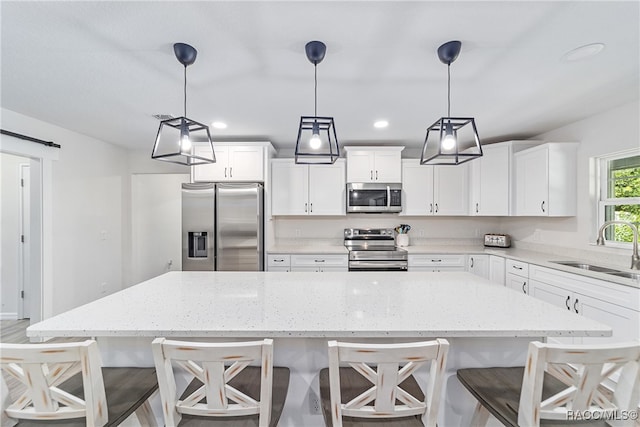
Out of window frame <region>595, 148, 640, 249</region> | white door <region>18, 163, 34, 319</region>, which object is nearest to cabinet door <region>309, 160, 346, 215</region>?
window frame <region>595, 148, 640, 249</region>

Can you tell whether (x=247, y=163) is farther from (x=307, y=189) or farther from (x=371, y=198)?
(x=371, y=198)

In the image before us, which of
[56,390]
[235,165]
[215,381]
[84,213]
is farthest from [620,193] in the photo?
[84,213]

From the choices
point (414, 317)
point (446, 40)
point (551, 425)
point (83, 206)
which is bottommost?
point (551, 425)

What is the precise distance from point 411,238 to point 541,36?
3.04 meters

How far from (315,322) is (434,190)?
3.30 meters

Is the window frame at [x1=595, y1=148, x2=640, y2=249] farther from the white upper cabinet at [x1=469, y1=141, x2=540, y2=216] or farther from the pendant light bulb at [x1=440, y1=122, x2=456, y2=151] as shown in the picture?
the pendant light bulb at [x1=440, y1=122, x2=456, y2=151]

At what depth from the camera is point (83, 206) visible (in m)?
3.61

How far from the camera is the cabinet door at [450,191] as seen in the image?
13.0ft

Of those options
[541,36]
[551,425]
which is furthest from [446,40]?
[551,425]

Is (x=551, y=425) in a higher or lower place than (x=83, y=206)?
lower

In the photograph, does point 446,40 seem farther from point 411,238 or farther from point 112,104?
point 411,238

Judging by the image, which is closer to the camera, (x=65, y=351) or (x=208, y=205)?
(x=65, y=351)

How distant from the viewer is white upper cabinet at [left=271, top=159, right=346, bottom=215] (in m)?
3.93

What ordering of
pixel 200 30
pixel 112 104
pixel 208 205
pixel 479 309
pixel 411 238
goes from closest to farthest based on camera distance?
pixel 479 309
pixel 200 30
pixel 112 104
pixel 208 205
pixel 411 238
